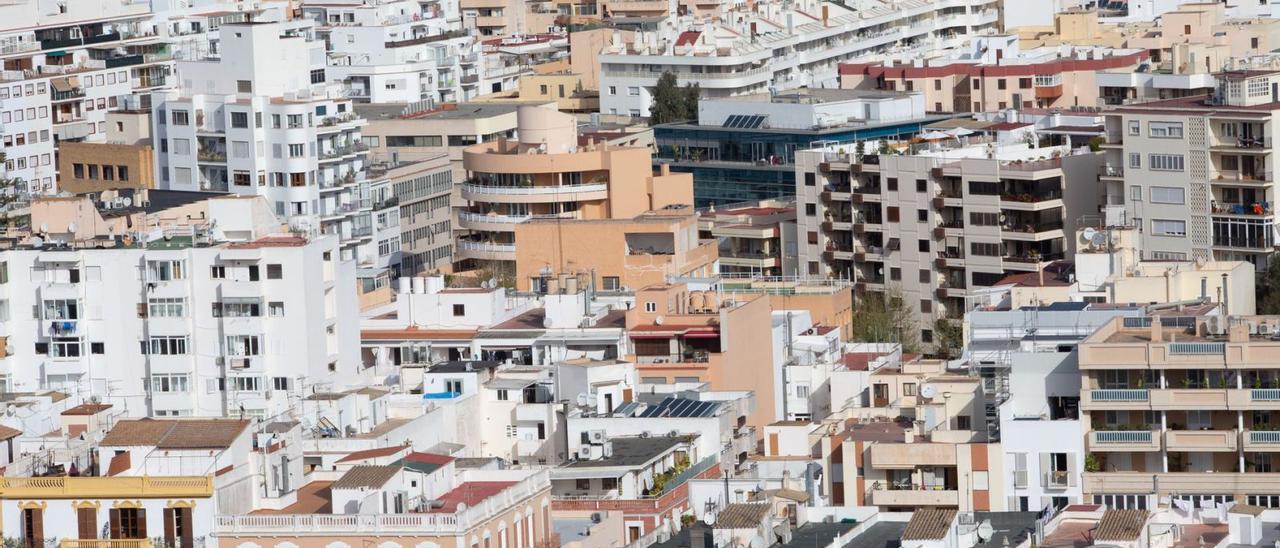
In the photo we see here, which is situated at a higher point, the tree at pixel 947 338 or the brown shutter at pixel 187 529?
the brown shutter at pixel 187 529

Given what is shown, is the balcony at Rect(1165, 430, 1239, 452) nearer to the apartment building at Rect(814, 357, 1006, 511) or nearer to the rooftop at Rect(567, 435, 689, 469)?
the apartment building at Rect(814, 357, 1006, 511)

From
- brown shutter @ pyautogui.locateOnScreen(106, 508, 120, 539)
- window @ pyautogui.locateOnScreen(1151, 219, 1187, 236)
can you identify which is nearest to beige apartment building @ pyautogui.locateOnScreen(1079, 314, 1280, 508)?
brown shutter @ pyautogui.locateOnScreen(106, 508, 120, 539)

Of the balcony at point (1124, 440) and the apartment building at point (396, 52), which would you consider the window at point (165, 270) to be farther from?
the apartment building at point (396, 52)

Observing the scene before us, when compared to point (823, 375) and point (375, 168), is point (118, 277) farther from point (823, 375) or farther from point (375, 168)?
point (375, 168)

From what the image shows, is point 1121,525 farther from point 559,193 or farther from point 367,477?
point 559,193

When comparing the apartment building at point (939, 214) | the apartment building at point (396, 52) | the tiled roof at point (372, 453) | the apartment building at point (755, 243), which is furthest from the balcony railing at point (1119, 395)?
the apartment building at point (396, 52)

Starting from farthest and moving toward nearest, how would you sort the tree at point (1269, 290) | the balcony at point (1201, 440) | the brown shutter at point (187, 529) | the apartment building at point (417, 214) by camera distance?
the apartment building at point (417, 214)
the tree at point (1269, 290)
the balcony at point (1201, 440)
the brown shutter at point (187, 529)

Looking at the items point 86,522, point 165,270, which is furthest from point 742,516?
point 165,270
